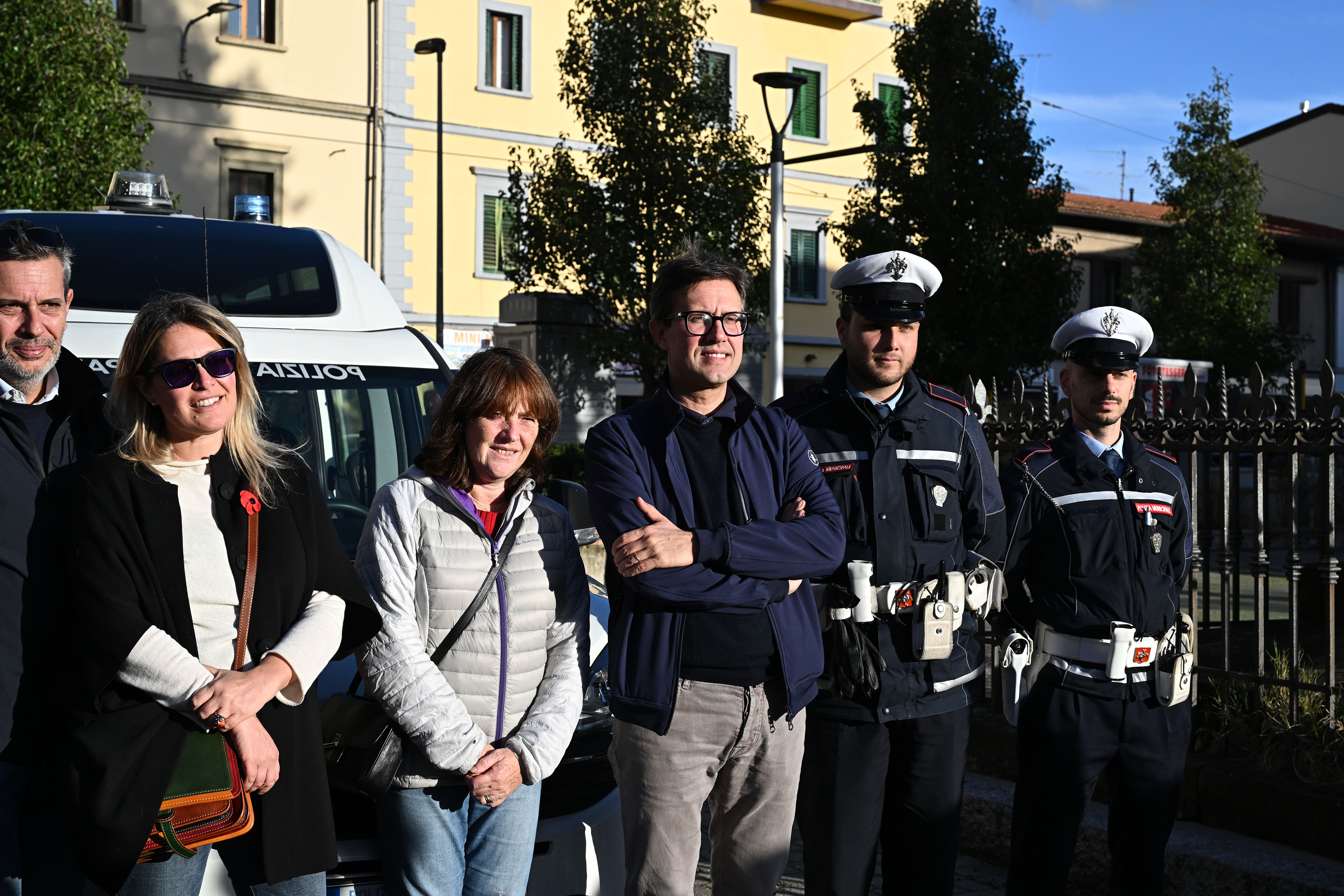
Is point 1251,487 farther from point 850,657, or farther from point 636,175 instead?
point 636,175

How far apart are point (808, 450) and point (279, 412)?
192 centimetres

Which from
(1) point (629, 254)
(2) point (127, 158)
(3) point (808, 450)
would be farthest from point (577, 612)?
(1) point (629, 254)

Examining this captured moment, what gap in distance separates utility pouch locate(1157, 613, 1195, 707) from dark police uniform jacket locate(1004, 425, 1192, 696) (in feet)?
0.14

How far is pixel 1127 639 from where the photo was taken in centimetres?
397

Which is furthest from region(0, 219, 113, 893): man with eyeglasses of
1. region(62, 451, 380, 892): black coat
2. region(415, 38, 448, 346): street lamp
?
region(415, 38, 448, 346): street lamp

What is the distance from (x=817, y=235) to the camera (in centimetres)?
3391

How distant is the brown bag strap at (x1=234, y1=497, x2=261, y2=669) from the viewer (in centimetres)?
283

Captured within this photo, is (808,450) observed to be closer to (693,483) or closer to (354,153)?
(693,483)

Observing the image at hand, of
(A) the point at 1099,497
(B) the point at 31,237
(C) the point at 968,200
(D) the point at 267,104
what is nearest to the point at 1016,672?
(A) the point at 1099,497

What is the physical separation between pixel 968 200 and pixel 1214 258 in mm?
9558

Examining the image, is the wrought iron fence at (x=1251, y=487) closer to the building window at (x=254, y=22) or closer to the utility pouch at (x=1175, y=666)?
the utility pouch at (x=1175, y=666)

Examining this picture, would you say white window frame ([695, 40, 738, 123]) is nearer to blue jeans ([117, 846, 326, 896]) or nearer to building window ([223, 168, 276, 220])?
building window ([223, 168, 276, 220])

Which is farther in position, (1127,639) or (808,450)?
(1127,639)

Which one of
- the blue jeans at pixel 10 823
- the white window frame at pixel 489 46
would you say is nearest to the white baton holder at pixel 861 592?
the blue jeans at pixel 10 823
